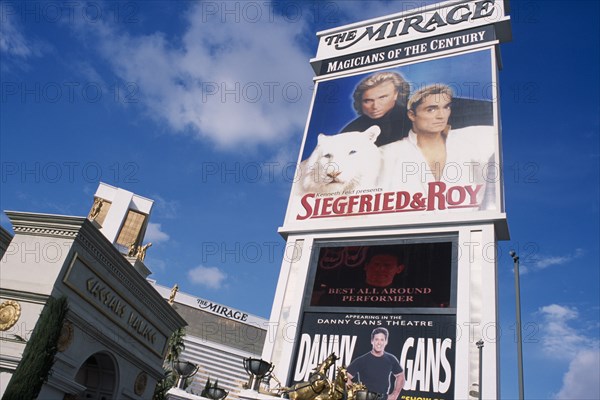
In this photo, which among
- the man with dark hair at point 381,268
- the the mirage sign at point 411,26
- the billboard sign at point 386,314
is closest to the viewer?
the billboard sign at point 386,314

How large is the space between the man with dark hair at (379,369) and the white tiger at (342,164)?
1138 centimetres

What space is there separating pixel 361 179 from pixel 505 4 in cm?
1980

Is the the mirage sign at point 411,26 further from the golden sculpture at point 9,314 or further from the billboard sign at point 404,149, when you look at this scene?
the golden sculpture at point 9,314

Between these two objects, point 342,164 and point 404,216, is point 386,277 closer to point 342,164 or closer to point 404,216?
point 404,216

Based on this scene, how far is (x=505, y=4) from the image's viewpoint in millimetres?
42094

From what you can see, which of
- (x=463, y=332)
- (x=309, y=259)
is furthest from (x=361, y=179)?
(x=463, y=332)

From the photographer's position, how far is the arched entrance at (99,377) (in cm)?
1741

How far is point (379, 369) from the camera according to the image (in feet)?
89.5

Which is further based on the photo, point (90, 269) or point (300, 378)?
point (300, 378)

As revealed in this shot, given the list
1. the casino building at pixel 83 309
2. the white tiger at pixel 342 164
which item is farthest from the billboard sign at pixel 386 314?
the casino building at pixel 83 309

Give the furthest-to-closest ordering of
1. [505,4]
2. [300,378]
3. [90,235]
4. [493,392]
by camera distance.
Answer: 1. [505,4]
2. [300,378]
3. [493,392]
4. [90,235]

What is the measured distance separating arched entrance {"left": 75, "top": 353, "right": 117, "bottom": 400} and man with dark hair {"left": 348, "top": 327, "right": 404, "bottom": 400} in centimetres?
1349

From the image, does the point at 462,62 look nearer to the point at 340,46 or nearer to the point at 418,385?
the point at 340,46

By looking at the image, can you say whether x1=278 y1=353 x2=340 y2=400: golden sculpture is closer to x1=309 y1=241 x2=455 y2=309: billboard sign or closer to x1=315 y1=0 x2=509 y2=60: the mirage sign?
x1=309 y1=241 x2=455 y2=309: billboard sign
